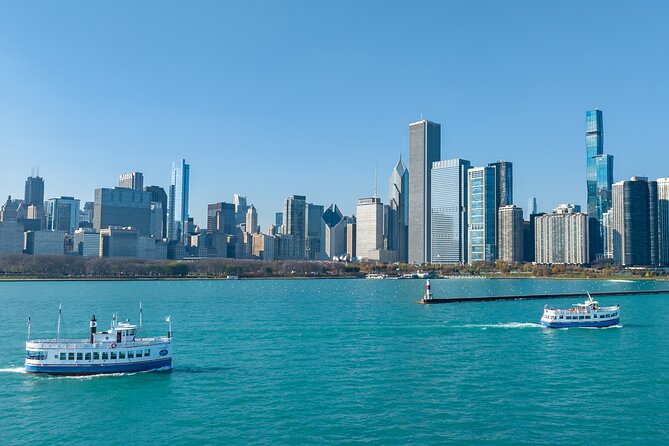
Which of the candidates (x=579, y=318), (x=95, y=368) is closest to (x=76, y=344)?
(x=95, y=368)

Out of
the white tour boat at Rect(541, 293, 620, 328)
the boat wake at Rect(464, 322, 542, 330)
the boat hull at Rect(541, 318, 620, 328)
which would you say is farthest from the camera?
the boat wake at Rect(464, 322, 542, 330)

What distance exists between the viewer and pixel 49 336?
100 meters

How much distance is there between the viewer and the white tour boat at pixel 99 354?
2788 inches

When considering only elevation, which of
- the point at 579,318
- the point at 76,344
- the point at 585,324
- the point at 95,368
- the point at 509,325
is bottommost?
the point at 509,325

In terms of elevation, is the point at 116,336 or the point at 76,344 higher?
the point at 116,336

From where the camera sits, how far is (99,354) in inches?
2820

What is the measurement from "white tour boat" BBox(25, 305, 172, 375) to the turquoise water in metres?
1.75

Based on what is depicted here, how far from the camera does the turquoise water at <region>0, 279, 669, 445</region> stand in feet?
169

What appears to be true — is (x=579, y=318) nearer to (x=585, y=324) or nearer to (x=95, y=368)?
(x=585, y=324)

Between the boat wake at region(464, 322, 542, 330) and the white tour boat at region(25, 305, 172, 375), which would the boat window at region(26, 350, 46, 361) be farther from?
the boat wake at region(464, 322, 542, 330)

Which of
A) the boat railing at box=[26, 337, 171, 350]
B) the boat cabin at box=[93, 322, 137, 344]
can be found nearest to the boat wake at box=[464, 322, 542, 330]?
the boat railing at box=[26, 337, 171, 350]

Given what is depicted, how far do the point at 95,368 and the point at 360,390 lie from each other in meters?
30.1

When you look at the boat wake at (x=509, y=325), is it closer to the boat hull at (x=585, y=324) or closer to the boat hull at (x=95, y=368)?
the boat hull at (x=585, y=324)

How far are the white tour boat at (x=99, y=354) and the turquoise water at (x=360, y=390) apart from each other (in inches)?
68.7
